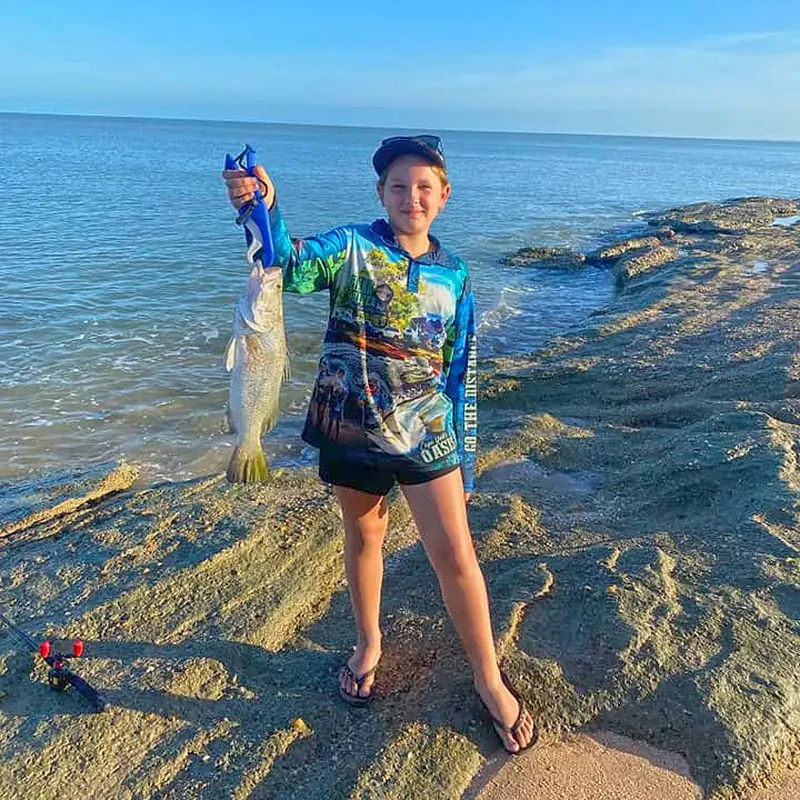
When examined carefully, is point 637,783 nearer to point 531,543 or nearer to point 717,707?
point 717,707

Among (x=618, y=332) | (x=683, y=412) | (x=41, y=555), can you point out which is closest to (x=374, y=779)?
(x=41, y=555)

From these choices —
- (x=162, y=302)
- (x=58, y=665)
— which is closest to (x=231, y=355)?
(x=58, y=665)

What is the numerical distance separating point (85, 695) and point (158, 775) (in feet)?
2.00

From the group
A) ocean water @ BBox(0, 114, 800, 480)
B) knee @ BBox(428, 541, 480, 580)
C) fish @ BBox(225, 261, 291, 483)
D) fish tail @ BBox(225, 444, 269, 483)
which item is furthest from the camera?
ocean water @ BBox(0, 114, 800, 480)

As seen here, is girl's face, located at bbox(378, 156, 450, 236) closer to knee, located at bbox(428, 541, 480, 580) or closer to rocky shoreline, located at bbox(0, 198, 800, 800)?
knee, located at bbox(428, 541, 480, 580)

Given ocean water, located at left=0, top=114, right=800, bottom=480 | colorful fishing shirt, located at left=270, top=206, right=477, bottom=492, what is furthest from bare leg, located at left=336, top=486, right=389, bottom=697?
ocean water, located at left=0, top=114, right=800, bottom=480

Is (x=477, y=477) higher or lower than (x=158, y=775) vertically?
lower

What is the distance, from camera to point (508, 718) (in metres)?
3.00

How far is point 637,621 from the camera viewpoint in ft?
11.6

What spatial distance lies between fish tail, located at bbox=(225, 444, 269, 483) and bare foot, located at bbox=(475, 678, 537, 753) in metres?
1.39

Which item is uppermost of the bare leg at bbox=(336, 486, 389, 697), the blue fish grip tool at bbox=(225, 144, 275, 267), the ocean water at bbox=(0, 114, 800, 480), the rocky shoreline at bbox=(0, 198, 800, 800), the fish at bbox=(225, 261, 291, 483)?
the blue fish grip tool at bbox=(225, 144, 275, 267)

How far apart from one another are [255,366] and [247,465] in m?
0.47

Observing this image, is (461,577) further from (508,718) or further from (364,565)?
(508,718)

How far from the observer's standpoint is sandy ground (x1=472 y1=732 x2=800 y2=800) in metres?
2.78
